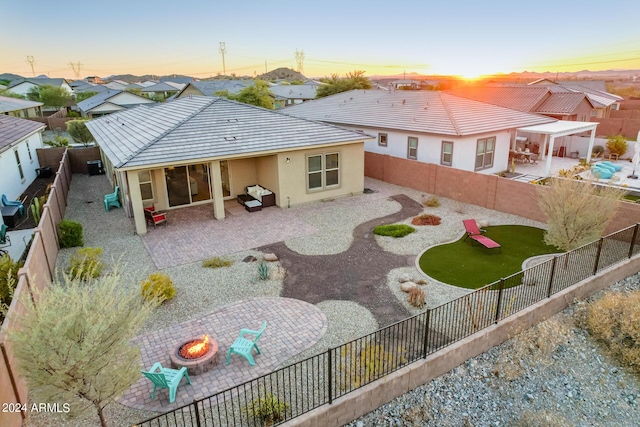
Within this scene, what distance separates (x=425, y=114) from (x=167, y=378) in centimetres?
2149

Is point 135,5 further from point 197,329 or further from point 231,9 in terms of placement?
point 197,329

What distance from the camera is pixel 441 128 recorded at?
21766 millimetres

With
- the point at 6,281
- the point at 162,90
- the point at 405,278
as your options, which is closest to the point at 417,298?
the point at 405,278

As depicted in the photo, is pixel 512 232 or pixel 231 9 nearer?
pixel 512 232

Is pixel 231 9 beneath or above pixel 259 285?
above

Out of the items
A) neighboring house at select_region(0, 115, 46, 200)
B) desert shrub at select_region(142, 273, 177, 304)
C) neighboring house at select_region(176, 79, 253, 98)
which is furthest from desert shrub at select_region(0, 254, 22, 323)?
neighboring house at select_region(176, 79, 253, 98)

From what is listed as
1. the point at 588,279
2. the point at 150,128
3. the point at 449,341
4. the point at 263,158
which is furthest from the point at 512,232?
the point at 150,128

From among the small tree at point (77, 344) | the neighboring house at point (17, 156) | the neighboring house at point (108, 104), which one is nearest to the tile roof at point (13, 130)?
the neighboring house at point (17, 156)

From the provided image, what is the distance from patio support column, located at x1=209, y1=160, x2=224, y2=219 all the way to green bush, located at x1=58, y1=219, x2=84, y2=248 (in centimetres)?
517

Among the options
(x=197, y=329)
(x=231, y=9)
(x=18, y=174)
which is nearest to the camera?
(x=197, y=329)

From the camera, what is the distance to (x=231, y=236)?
15305 mm

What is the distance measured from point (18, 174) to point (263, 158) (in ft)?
45.6

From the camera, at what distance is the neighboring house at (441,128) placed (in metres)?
21.7

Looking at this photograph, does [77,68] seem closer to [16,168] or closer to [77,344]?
[16,168]
